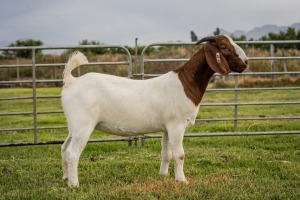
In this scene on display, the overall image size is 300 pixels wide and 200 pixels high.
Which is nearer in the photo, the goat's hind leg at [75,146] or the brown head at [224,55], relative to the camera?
the goat's hind leg at [75,146]

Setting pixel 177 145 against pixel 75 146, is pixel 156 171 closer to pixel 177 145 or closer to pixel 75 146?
pixel 177 145

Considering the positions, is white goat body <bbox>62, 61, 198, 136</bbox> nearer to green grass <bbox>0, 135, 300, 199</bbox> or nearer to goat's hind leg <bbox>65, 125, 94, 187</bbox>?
goat's hind leg <bbox>65, 125, 94, 187</bbox>

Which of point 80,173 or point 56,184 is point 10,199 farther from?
point 80,173

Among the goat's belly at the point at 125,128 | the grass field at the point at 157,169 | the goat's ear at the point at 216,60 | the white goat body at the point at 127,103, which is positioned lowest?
the grass field at the point at 157,169

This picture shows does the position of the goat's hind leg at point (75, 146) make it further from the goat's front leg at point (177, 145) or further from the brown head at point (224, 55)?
the brown head at point (224, 55)

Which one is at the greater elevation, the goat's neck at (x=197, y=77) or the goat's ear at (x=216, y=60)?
the goat's ear at (x=216, y=60)

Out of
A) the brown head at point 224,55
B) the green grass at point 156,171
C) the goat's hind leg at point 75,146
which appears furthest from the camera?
the brown head at point 224,55

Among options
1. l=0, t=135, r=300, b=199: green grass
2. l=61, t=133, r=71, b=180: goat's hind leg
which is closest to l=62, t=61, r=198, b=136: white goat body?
l=61, t=133, r=71, b=180: goat's hind leg

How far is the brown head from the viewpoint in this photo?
5.70 meters

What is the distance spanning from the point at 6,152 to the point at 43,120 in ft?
14.2

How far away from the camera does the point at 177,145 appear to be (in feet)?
19.0

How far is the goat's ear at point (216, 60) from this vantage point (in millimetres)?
5676

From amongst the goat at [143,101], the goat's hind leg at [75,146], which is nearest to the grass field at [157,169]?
the goat's hind leg at [75,146]

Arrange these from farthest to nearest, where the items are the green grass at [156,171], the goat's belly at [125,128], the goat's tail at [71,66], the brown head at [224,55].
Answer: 1. the goat's tail at [71,66]
2. the goat's belly at [125,128]
3. the brown head at [224,55]
4. the green grass at [156,171]
